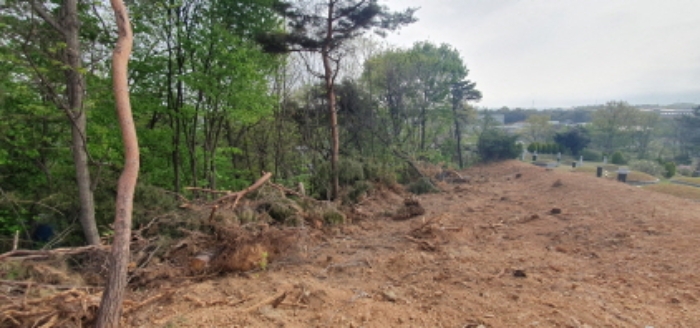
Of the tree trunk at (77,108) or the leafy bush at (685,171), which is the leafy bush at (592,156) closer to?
the leafy bush at (685,171)

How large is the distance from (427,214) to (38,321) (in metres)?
7.48

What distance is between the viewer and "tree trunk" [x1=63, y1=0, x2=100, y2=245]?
17.3 ft

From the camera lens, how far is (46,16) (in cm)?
509

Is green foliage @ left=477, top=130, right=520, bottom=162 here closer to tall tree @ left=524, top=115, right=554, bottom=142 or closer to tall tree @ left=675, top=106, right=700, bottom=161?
tall tree @ left=524, top=115, right=554, bottom=142

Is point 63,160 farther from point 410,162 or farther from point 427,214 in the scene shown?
point 410,162

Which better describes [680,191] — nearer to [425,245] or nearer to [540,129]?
[425,245]

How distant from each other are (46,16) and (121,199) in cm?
453

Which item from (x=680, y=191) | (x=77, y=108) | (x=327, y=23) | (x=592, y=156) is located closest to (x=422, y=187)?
(x=327, y=23)

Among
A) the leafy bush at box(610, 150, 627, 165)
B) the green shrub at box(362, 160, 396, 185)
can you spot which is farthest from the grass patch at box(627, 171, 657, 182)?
the green shrub at box(362, 160, 396, 185)

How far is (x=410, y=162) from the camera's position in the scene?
14.7m

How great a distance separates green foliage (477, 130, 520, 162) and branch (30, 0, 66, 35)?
22643 millimetres

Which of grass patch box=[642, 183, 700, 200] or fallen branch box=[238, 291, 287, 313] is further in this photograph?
grass patch box=[642, 183, 700, 200]

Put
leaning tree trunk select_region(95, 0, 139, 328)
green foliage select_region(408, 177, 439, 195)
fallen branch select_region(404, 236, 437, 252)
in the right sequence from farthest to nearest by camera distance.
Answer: green foliage select_region(408, 177, 439, 195) < fallen branch select_region(404, 236, 437, 252) < leaning tree trunk select_region(95, 0, 139, 328)

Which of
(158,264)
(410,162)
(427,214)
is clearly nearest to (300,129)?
(410,162)
